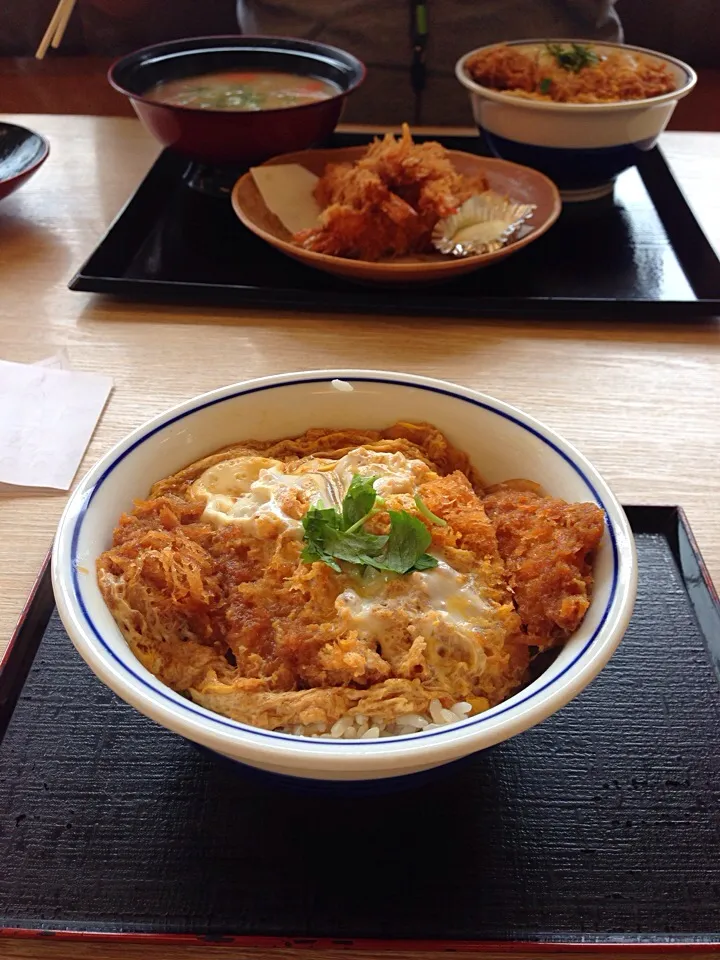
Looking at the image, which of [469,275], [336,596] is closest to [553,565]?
[336,596]

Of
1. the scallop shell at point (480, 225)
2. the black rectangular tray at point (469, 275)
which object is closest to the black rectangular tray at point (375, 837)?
the black rectangular tray at point (469, 275)

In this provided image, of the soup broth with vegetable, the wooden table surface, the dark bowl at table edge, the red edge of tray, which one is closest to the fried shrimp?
the wooden table surface

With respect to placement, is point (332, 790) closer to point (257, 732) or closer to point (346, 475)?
point (257, 732)

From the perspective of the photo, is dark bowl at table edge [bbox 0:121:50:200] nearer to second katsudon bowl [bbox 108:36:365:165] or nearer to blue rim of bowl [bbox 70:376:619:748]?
second katsudon bowl [bbox 108:36:365:165]

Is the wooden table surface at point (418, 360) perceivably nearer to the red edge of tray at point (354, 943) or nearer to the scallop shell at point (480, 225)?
the scallop shell at point (480, 225)

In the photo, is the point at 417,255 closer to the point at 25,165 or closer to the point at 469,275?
the point at 469,275
